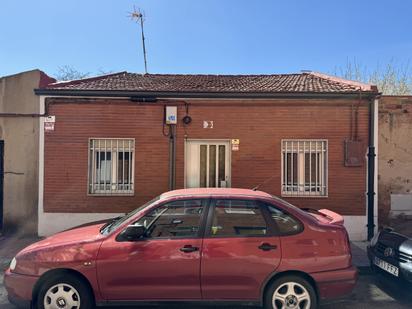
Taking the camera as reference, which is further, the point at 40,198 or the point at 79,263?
the point at 40,198

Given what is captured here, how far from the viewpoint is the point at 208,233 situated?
429 cm

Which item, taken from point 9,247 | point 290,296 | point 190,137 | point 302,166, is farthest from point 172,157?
point 290,296

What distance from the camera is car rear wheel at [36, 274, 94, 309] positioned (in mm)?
4133

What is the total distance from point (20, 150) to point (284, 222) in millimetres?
6830

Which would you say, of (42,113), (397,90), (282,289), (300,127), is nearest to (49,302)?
(282,289)

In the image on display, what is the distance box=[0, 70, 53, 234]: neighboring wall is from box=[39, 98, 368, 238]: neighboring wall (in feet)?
1.45

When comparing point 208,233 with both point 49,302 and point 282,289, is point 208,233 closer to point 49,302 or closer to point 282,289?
point 282,289

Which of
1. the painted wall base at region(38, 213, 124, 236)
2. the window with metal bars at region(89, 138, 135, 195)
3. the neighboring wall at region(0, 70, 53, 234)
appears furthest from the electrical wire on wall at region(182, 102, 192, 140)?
the neighboring wall at region(0, 70, 53, 234)

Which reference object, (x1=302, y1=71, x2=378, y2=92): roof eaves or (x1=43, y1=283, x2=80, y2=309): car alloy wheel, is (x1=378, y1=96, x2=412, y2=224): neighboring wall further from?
(x1=43, y1=283, x2=80, y2=309): car alloy wheel

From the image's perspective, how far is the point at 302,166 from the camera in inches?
342

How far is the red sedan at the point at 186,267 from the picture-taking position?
13.6 ft

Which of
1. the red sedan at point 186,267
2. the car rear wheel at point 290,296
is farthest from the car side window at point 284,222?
the car rear wheel at point 290,296

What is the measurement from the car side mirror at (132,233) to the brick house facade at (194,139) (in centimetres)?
433

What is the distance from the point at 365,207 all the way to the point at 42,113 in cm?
766
